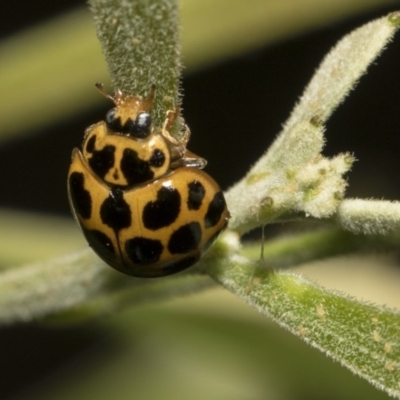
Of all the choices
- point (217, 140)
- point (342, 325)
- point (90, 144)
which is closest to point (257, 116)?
point (217, 140)

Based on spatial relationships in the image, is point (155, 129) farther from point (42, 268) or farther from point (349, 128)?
point (349, 128)

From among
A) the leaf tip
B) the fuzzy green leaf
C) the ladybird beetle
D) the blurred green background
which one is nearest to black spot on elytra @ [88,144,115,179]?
the ladybird beetle

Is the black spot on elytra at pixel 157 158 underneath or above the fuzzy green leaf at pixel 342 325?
A: above

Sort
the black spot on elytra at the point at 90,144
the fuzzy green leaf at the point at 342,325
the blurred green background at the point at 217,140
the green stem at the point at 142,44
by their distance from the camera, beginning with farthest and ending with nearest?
the blurred green background at the point at 217,140 < the black spot on elytra at the point at 90,144 < the fuzzy green leaf at the point at 342,325 < the green stem at the point at 142,44

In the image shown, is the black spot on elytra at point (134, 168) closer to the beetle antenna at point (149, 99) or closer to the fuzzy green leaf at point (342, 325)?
the beetle antenna at point (149, 99)

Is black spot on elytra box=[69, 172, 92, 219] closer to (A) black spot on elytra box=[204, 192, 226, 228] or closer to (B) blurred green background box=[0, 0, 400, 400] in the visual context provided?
(A) black spot on elytra box=[204, 192, 226, 228]

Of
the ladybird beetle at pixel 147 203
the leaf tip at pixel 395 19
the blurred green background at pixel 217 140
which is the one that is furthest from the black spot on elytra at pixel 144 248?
the blurred green background at pixel 217 140

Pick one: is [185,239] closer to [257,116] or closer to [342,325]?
[342,325]
